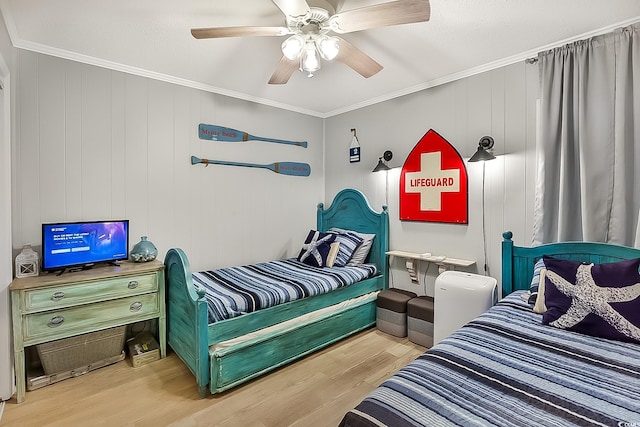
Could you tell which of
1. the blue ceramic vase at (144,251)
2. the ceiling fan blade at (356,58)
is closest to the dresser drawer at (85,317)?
the blue ceramic vase at (144,251)

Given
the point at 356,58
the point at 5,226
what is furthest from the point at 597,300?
the point at 5,226

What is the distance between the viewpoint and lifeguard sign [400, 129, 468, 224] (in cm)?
299

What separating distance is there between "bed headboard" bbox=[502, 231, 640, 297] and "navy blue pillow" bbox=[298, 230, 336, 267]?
162cm

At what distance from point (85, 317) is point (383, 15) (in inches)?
107

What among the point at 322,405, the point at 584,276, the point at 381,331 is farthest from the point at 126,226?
the point at 584,276

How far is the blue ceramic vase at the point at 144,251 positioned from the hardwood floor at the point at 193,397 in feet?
2.73

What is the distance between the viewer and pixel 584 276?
1.74 meters

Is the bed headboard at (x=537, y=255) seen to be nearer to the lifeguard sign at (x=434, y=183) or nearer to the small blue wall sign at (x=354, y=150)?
the lifeguard sign at (x=434, y=183)

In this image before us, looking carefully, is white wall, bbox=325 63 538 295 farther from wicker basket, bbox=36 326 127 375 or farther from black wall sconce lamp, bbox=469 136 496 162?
wicker basket, bbox=36 326 127 375

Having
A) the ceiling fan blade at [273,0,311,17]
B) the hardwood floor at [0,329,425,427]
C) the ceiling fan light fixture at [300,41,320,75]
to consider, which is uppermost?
the ceiling fan blade at [273,0,311,17]

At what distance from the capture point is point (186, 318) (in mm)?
2344

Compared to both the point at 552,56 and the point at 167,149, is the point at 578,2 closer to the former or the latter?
the point at 552,56

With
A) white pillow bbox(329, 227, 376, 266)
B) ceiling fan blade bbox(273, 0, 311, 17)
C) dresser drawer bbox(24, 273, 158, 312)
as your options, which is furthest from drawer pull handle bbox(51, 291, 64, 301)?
white pillow bbox(329, 227, 376, 266)

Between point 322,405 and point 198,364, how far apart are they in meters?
0.85
